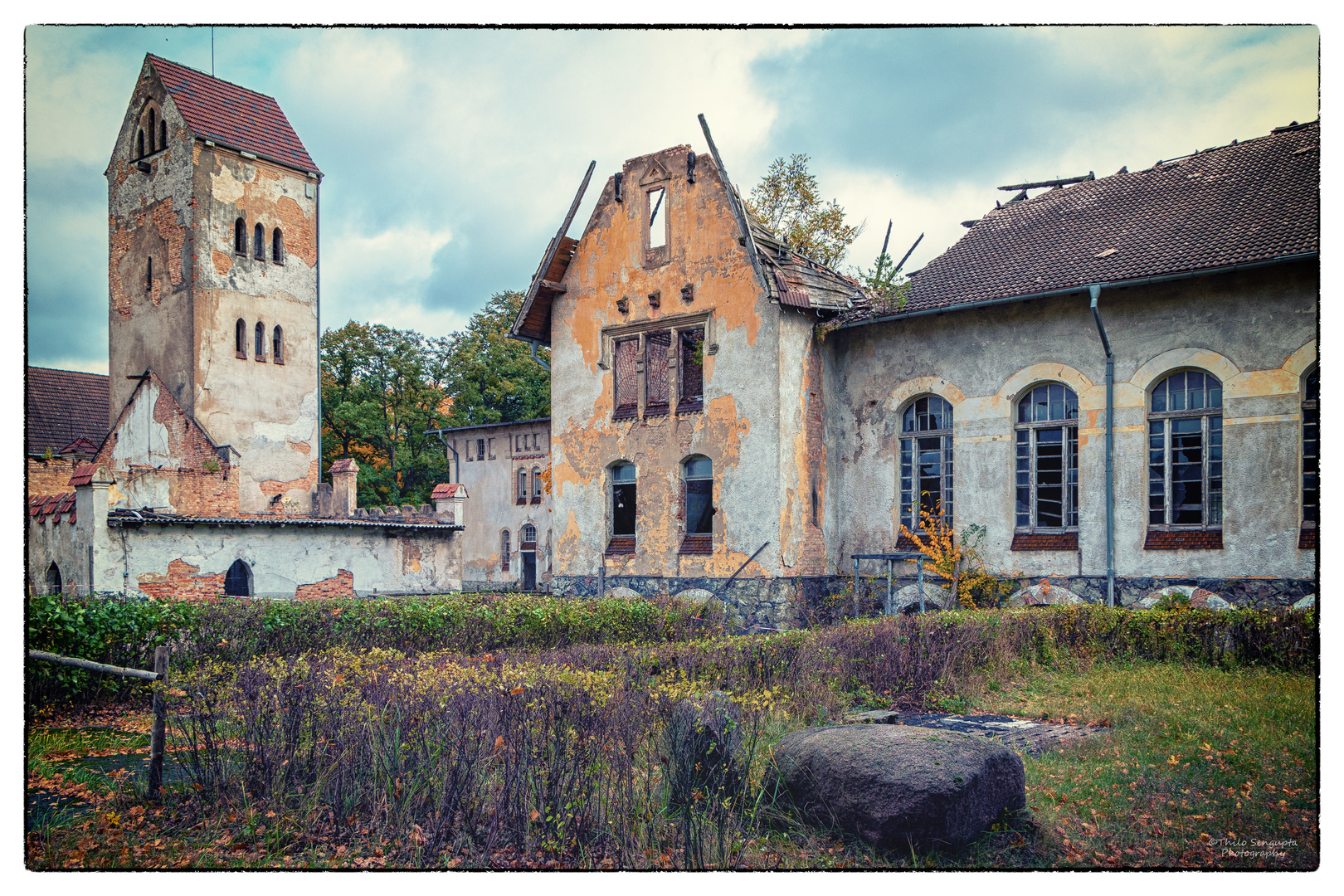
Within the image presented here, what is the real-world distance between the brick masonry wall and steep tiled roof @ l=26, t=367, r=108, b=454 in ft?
42.4

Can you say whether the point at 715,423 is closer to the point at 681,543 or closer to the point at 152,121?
the point at 681,543

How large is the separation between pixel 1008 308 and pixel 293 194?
2473cm

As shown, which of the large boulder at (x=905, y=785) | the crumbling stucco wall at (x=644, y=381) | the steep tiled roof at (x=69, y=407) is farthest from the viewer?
the steep tiled roof at (x=69, y=407)

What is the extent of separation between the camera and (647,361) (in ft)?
68.6

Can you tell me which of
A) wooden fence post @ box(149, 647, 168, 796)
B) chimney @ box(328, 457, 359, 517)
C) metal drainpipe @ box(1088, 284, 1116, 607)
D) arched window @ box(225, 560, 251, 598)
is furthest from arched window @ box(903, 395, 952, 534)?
chimney @ box(328, 457, 359, 517)

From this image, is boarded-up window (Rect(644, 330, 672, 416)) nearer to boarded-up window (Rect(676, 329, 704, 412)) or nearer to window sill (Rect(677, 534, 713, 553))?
boarded-up window (Rect(676, 329, 704, 412))

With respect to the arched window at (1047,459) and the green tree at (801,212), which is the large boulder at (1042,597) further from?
the green tree at (801,212)

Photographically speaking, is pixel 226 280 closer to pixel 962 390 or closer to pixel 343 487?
pixel 343 487

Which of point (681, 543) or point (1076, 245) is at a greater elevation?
point (1076, 245)

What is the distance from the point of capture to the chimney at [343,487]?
1265 inches

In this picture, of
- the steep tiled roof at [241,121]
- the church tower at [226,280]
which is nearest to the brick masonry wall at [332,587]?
the church tower at [226,280]

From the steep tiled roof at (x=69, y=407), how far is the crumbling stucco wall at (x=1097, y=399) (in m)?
25.2

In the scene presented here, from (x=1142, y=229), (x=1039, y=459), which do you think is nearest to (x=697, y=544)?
(x=1039, y=459)

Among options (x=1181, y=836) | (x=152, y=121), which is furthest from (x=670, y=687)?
(x=152, y=121)
